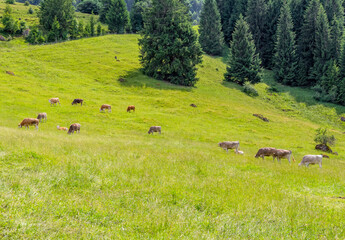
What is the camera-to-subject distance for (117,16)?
324ft

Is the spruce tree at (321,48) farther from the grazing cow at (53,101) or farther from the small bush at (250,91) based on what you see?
the grazing cow at (53,101)

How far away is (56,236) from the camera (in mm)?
4086

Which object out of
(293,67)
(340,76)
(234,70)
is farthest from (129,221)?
(293,67)

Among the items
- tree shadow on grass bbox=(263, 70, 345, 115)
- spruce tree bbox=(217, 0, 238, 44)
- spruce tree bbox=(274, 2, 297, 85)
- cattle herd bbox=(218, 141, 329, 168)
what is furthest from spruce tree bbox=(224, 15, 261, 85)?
cattle herd bbox=(218, 141, 329, 168)

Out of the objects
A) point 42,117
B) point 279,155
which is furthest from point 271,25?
point 42,117

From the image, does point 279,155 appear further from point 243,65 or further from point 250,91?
point 243,65

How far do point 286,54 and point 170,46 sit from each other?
4241 cm

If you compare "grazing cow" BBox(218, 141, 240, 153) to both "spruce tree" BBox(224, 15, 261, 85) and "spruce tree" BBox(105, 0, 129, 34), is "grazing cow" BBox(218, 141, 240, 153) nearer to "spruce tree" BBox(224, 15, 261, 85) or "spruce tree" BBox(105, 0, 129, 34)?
"spruce tree" BBox(224, 15, 261, 85)

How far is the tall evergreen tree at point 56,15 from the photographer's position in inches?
3462

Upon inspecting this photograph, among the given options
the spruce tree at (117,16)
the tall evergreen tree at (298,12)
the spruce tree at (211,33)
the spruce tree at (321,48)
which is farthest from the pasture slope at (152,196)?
the spruce tree at (117,16)

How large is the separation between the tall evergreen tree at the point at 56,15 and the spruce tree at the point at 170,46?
42577 mm

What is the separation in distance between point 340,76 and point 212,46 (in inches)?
1672

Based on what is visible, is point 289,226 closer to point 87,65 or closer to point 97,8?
point 87,65

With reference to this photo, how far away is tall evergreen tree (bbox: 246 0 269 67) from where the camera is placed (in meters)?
93.4
